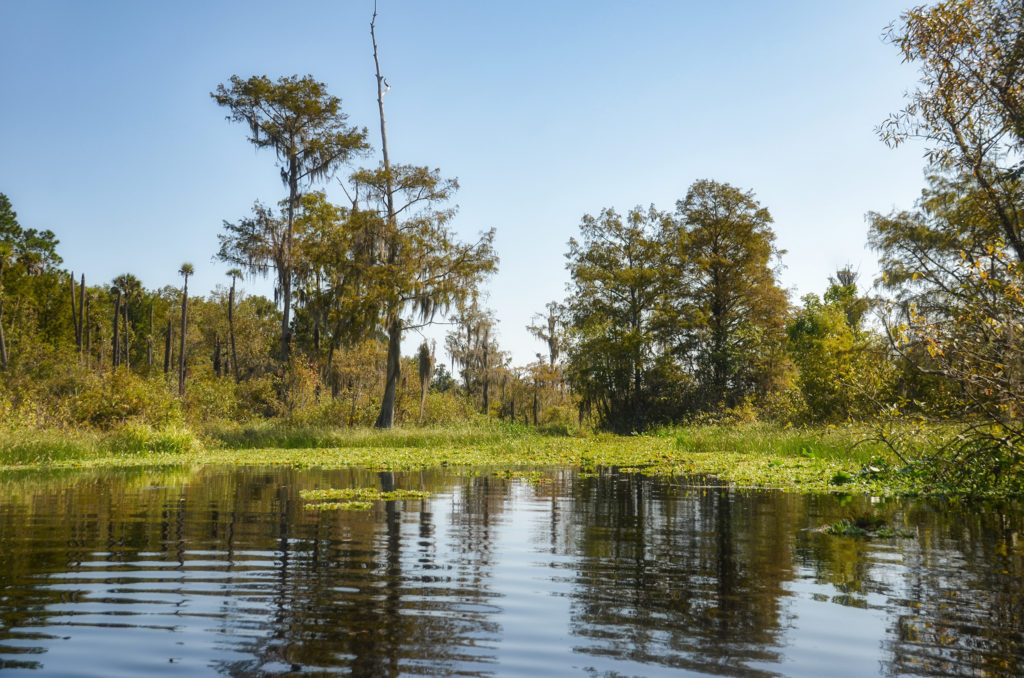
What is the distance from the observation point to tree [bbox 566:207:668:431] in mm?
40156

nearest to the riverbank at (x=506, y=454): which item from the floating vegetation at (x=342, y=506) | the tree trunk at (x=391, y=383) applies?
the tree trunk at (x=391, y=383)

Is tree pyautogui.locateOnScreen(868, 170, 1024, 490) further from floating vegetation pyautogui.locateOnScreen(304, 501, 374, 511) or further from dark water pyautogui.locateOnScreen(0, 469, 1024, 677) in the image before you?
floating vegetation pyautogui.locateOnScreen(304, 501, 374, 511)

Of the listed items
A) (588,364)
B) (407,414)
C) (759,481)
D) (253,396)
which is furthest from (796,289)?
(253,396)

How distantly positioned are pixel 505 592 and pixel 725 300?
1454 inches

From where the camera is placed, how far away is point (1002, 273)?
10.3 meters

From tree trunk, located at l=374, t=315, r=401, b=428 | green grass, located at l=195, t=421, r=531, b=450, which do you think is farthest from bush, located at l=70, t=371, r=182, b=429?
tree trunk, located at l=374, t=315, r=401, b=428

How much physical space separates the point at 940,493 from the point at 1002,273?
11.6ft

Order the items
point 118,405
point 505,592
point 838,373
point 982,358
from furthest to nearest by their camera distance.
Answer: point 838,373 → point 118,405 → point 982,358 → point 505,592

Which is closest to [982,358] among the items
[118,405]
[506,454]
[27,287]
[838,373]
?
[506,454]

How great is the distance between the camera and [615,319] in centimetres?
4175

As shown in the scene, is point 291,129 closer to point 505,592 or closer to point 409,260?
point 409,260

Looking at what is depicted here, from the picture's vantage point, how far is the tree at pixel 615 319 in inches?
1581

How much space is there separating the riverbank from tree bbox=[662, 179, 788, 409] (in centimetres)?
1209

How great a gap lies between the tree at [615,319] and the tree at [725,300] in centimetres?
151
